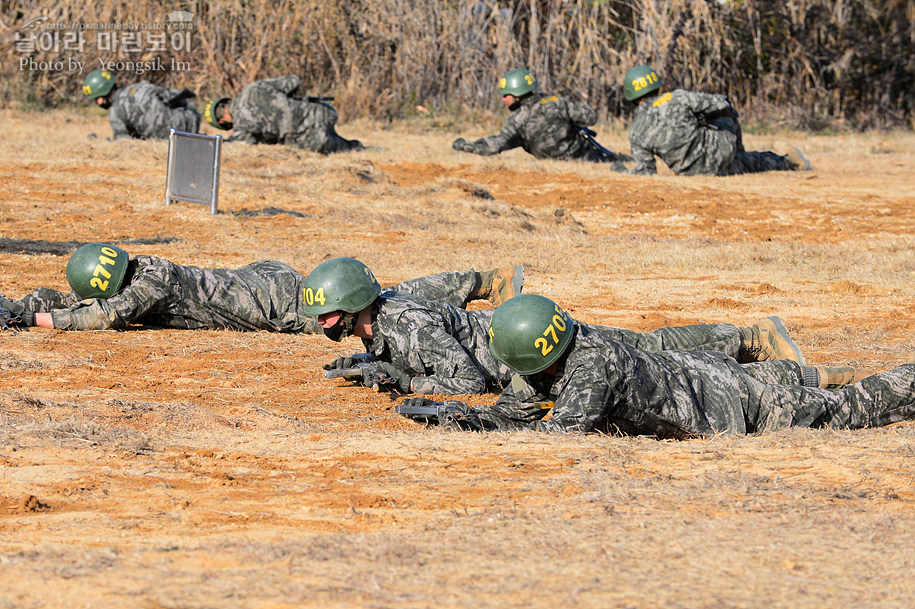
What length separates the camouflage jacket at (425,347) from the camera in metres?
6.70

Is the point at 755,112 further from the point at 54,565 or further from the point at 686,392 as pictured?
the point at 54,565

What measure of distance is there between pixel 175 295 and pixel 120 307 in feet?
1.30

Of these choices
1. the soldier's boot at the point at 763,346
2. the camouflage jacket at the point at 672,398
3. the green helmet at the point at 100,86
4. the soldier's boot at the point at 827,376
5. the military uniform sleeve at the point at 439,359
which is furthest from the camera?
the green helmet at the point at 100,86

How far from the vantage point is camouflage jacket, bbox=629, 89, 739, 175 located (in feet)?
51.5

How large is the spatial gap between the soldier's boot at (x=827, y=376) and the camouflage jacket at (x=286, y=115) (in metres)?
11.6

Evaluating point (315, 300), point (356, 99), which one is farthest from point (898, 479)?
point (356, 99)

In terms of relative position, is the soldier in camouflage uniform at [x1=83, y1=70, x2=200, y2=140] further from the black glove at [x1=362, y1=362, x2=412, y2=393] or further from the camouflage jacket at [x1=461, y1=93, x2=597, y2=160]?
the black glove at [x1=362, y1=362, x2=412, y2=393]

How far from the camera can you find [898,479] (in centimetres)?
475

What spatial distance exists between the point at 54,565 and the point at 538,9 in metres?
18.4

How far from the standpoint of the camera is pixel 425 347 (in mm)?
6734

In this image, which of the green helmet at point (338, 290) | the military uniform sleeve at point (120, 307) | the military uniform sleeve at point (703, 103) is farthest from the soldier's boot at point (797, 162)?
the green helmet at point (338, 290)

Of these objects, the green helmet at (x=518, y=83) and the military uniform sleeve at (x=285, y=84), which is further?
the military uniform sleeve at (x=285, y=84)

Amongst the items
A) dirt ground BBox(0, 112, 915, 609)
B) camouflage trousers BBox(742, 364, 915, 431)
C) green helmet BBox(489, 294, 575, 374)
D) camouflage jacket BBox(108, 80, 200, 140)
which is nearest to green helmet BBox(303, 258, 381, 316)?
dirt ground BBox(0, 112, 915, 609)

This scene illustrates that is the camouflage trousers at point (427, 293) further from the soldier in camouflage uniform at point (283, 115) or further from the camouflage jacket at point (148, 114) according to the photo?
the camouflage jacket at point (148, 114)
